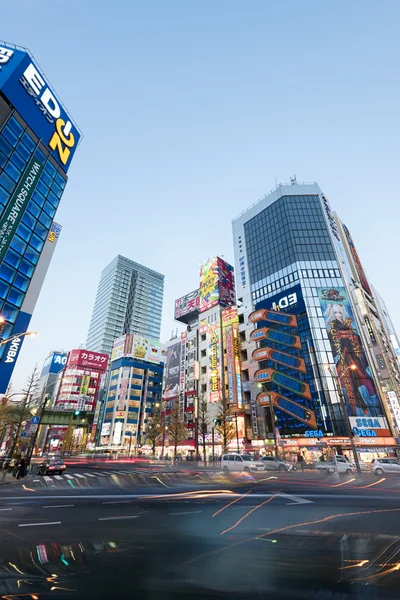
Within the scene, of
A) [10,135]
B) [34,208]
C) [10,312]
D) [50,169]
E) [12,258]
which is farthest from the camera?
[50,169]

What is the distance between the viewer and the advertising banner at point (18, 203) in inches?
1416

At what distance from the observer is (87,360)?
124 meters

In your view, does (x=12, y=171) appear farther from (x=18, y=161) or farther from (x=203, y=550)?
(x=203, y=550)

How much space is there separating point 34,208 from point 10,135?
9.00 meters

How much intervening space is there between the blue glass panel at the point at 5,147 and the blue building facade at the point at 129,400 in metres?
76.2

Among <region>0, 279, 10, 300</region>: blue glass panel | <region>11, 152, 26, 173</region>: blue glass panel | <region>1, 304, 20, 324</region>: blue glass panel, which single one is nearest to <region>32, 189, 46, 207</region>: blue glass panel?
<region>11, 152, 26, 173</region>: blue glass panel

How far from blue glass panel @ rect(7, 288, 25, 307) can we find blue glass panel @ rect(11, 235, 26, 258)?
521cm

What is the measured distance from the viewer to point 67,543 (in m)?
6.96

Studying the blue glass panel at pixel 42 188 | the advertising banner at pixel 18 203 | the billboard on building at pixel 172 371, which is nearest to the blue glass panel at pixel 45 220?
the advertising banner at pixel 18 203

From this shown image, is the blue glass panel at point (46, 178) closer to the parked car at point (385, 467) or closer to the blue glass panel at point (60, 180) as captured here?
the blue glass panel at point (60, 180)

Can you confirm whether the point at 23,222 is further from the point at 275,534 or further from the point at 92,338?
the point at 92,338

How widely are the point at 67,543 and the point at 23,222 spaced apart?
41727 mm

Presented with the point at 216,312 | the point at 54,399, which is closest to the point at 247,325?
the point at 216,312

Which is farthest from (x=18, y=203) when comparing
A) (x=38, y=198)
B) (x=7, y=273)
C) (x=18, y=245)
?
(x=7, y=273)
